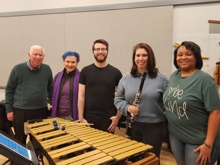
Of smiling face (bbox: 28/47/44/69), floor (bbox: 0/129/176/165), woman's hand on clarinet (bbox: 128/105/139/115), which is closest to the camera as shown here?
woman's hand on clarinet (bbox: 128/105/139/115)

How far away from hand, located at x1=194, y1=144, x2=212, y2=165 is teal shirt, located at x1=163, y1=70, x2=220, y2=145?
0.04 m

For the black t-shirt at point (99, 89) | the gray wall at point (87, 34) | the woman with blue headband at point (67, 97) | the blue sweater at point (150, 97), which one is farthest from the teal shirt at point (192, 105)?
the gray wall at point (87, 34)

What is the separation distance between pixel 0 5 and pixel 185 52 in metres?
4.47

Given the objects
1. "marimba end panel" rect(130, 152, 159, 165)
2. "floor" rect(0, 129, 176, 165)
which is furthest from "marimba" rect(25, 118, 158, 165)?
"floor" rect(0, 129, 176, 165)

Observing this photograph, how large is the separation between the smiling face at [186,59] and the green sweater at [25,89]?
1586 mm

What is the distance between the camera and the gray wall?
353 centimetres

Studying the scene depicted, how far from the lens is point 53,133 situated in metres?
1.77

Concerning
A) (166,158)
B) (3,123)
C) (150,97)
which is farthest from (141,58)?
(3,123)

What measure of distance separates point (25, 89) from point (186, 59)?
5.62 feet

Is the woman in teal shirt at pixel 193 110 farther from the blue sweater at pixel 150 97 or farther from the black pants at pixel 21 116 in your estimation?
the black pants at pixel 21 116

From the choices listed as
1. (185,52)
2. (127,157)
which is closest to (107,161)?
(127,157)

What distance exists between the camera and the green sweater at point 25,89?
2.41 m

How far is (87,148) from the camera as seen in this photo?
58.9 inches

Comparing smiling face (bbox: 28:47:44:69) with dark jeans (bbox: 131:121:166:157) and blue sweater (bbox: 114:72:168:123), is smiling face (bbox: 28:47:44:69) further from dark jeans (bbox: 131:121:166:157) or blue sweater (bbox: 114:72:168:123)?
dark jeans (bbox: 131:121:166:157)
